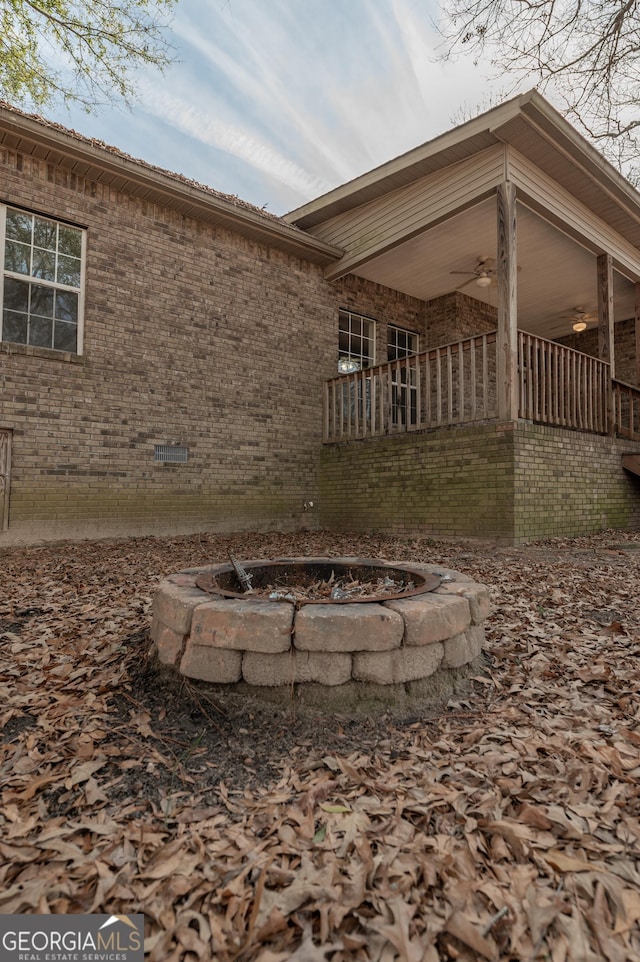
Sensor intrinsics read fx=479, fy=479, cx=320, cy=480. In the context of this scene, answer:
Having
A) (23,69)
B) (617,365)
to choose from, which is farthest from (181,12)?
(617,365)

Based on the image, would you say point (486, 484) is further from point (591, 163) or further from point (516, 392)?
point (591, 163)

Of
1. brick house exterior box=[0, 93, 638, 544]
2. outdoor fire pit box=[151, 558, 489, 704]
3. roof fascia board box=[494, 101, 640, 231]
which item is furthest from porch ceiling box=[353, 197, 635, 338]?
outdoor fire pit box=[151, 558, 489, 704]

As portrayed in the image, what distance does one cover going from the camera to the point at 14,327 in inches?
235

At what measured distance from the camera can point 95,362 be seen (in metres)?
6.31

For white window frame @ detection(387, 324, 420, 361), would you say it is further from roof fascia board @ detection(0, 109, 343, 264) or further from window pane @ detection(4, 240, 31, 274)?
window pane @ detection(4, 240, 31, 274)

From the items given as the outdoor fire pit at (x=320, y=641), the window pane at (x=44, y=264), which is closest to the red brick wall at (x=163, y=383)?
the window pane at (x=44, y=264)

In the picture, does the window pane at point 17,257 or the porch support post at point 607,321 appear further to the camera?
the porch support post at point 607,321

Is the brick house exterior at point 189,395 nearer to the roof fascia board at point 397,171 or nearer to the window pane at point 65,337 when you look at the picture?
the window pane at point 65,337

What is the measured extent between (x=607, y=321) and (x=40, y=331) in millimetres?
8537

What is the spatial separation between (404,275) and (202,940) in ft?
32.6

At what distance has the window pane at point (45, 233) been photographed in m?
6.05

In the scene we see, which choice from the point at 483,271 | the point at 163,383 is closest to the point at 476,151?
the point at 483,271

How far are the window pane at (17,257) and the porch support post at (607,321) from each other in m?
8.48

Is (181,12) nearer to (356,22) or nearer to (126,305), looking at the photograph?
(356,22)
